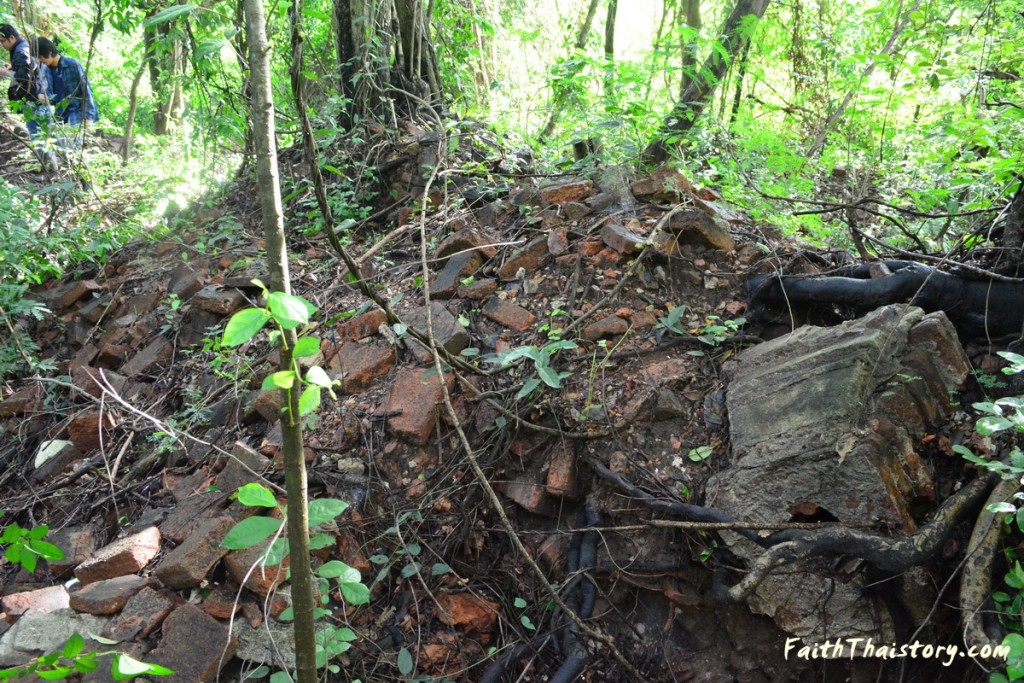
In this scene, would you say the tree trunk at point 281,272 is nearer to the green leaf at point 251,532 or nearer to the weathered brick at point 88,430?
the green leaf at point 251,532

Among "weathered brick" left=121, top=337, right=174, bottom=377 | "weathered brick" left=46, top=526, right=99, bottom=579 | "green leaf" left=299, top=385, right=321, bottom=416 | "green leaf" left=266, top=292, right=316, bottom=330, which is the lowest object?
"weathered brick" left=46, top=526, right=99, bottom=579

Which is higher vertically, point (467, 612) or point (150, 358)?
point (150, 358)

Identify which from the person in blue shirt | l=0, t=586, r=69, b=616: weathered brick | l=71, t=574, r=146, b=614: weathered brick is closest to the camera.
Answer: l=71, t=574, r=146, b=614: weathered brick

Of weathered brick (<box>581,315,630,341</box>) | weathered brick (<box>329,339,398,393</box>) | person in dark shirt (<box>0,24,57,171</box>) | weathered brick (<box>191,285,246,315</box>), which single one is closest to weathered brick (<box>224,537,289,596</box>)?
weathered brick (<box>329,339,398,393</box>)

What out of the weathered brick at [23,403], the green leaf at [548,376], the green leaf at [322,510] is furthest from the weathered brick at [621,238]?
the weathered brick at [23,403]

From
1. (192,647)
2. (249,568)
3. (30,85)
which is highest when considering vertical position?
(30,85)

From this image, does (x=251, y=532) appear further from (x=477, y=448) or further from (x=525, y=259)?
(x=525, y=259)

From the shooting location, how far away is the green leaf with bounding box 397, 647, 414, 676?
2391 millimetres

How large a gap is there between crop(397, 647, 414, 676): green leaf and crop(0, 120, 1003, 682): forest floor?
0.05 feet

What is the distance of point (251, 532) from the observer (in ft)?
4.36

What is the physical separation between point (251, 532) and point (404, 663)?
1.34 m

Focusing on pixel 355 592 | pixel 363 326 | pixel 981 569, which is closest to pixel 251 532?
pixel 355 592

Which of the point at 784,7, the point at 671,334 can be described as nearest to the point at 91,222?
the point at 671,334

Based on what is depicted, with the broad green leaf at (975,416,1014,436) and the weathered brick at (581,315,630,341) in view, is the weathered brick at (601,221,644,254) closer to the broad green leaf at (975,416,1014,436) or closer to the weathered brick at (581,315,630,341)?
the weathered brick at (581,315,630,341)
